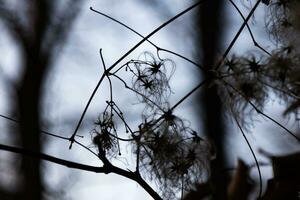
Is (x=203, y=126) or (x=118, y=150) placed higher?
(x=203, y=126)

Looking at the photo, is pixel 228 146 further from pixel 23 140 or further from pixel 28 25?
pixel 28 25

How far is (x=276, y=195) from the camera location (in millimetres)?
421

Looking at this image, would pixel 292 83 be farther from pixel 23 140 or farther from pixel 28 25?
pixel 28 25

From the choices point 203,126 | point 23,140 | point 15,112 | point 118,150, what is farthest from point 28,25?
point 118,150

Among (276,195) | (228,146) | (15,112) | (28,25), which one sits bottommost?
(276,195)

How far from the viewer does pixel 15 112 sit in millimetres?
4668

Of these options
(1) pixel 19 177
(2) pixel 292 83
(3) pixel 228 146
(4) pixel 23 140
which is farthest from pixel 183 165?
(1) pixel 19 177

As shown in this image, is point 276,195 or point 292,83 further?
point 292,83

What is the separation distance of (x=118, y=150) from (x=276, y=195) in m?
0.41

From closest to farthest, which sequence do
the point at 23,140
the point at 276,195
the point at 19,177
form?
the point at 276,195, the point at 23,140, the point at 19,177

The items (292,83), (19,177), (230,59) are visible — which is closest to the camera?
(292,83)

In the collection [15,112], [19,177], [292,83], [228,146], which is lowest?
[292,83]

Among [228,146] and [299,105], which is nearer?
[299,105]

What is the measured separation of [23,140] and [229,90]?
3774 millimetres
